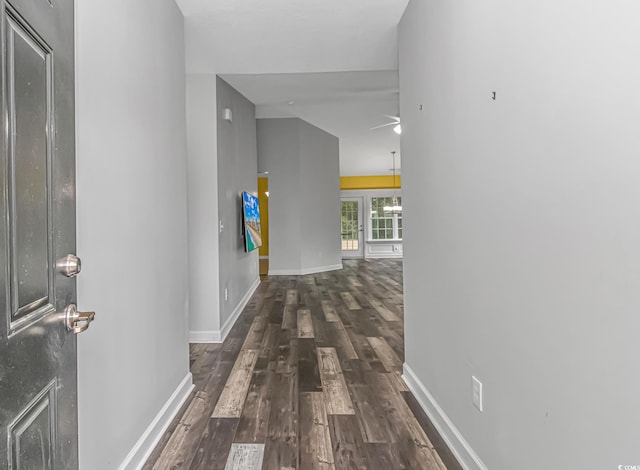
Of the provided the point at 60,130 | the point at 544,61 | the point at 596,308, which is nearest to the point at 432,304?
the point at 596,308

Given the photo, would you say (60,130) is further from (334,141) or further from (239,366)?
(334,141)

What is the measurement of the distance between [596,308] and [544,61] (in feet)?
2.24

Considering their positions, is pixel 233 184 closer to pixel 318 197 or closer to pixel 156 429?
pixel 156 429

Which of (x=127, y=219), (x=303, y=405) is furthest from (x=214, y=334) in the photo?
(x=127, y=219)

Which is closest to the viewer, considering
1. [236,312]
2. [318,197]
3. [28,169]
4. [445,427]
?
[28,169]

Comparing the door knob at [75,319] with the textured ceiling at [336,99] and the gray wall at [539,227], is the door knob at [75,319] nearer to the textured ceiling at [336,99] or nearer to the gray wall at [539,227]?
the gray wall at [539,227]

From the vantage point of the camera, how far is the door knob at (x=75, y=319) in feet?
3.02

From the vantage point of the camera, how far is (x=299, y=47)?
302 cm

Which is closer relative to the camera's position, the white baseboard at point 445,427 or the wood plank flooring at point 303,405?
the white baseboard at point 445,427

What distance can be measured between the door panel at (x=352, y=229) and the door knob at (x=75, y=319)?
10802 millimetres

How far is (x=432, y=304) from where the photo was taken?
2.07 metres

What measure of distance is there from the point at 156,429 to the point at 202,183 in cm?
226

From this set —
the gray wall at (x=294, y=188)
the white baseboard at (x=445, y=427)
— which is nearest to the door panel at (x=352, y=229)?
the gray wall at (x=294, y=188)

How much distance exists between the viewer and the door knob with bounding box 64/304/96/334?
0.92 m
